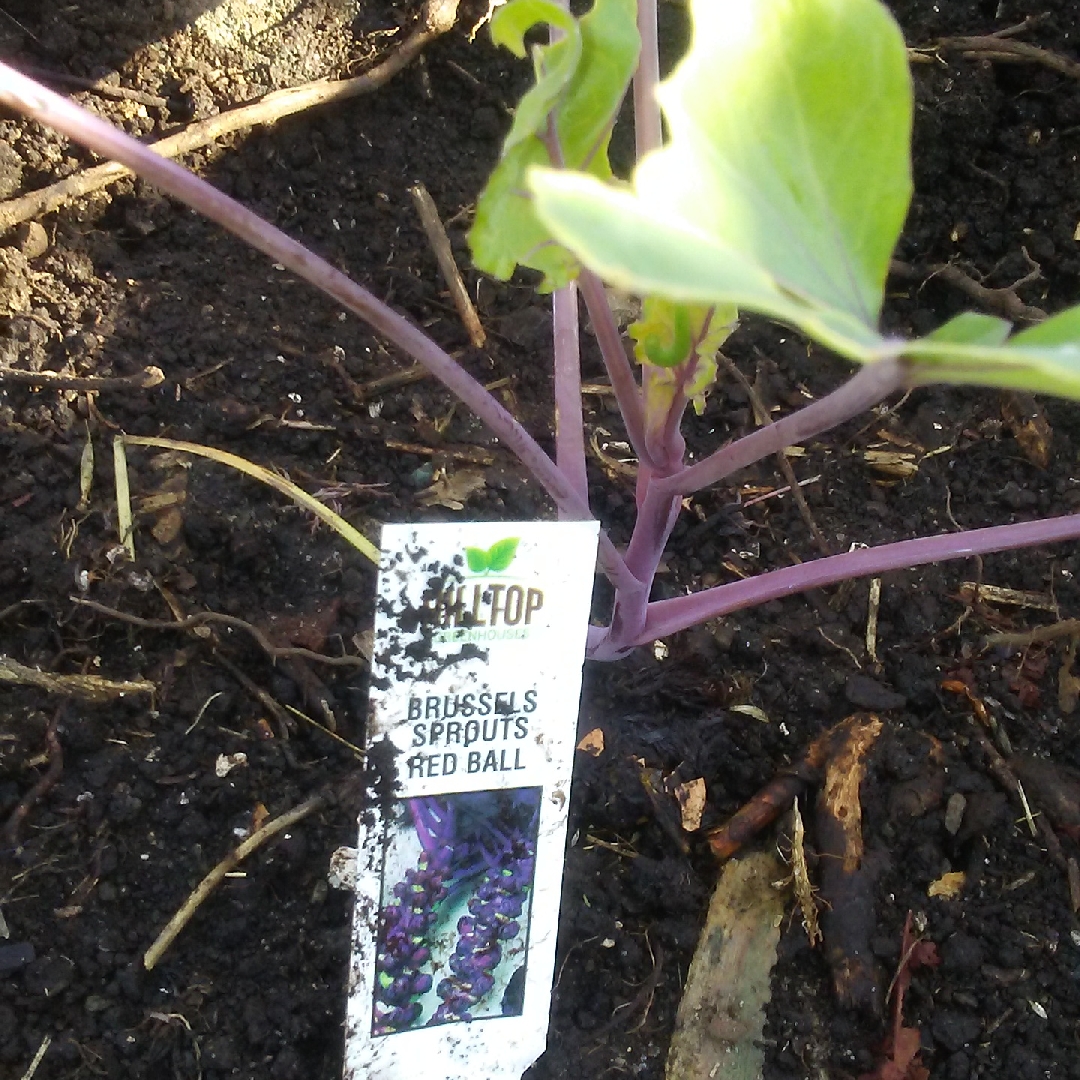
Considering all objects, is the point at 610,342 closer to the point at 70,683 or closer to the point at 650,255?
the point at 650,255

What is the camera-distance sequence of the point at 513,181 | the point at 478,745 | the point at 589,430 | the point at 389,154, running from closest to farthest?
the point at 513,181 < the point at 478,745 < the point at 589,430 < the point at 389,154

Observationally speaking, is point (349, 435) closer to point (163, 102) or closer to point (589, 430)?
point (589, 430)

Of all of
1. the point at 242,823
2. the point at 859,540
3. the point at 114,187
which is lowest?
the point at 242,823

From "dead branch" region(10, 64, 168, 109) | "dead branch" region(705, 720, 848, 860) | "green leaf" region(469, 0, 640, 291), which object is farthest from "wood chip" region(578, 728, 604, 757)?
"dead branch" region(10, 64, 168, 109)

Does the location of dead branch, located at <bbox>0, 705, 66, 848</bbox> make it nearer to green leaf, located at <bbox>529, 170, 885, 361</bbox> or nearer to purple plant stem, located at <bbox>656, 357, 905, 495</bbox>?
purple plant stem, located at <bbox>656, 357, 905, 495</bbox>

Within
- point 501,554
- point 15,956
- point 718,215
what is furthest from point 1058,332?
point 15,956

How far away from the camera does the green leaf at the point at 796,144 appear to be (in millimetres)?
414

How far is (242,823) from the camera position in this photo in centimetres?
84

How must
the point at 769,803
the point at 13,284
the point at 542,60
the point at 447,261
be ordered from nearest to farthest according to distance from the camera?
the point at 542,60, the point at 769,803, the point at 13,284, the point at 447,261

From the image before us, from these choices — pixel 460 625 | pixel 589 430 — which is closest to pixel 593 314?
pixel 460 625

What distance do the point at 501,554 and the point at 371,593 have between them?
0.30 m

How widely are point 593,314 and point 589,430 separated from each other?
16.0 inches

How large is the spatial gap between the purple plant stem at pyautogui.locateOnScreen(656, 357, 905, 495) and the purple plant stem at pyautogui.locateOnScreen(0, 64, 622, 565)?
0.13 meters

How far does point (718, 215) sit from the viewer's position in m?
0.40
